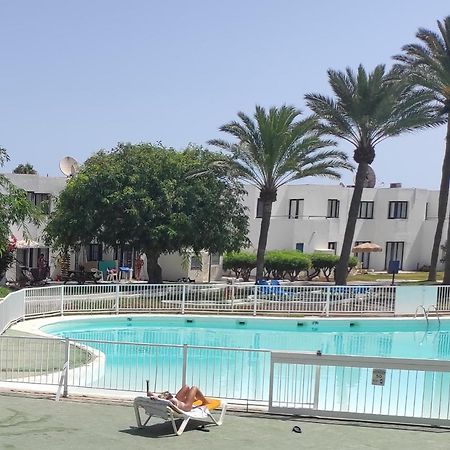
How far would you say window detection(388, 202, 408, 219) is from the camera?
156ft

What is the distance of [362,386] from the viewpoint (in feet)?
40.2

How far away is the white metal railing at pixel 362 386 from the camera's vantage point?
9.80m

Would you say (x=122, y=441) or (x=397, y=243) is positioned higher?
(x=397, y=243)

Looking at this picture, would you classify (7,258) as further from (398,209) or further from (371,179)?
(371,179)

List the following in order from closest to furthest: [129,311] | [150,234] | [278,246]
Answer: [129,311]
[150,234]
[278,246]

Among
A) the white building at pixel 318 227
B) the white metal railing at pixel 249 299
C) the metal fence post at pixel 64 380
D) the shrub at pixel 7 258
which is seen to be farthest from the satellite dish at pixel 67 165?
the metal fence post at pixel 64 380

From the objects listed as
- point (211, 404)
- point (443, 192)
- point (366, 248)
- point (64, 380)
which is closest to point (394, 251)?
point (366, 248)

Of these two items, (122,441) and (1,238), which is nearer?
(122,441)

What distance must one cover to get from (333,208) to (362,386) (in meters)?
33.5

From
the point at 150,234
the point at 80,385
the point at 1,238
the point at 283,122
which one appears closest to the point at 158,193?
the point at 150,234

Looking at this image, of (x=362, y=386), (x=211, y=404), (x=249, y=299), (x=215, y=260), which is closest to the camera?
(x=211, y=404)

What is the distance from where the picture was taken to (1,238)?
22219 millimetres

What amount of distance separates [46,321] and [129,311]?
356 centimetres

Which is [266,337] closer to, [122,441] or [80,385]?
[80,385]
